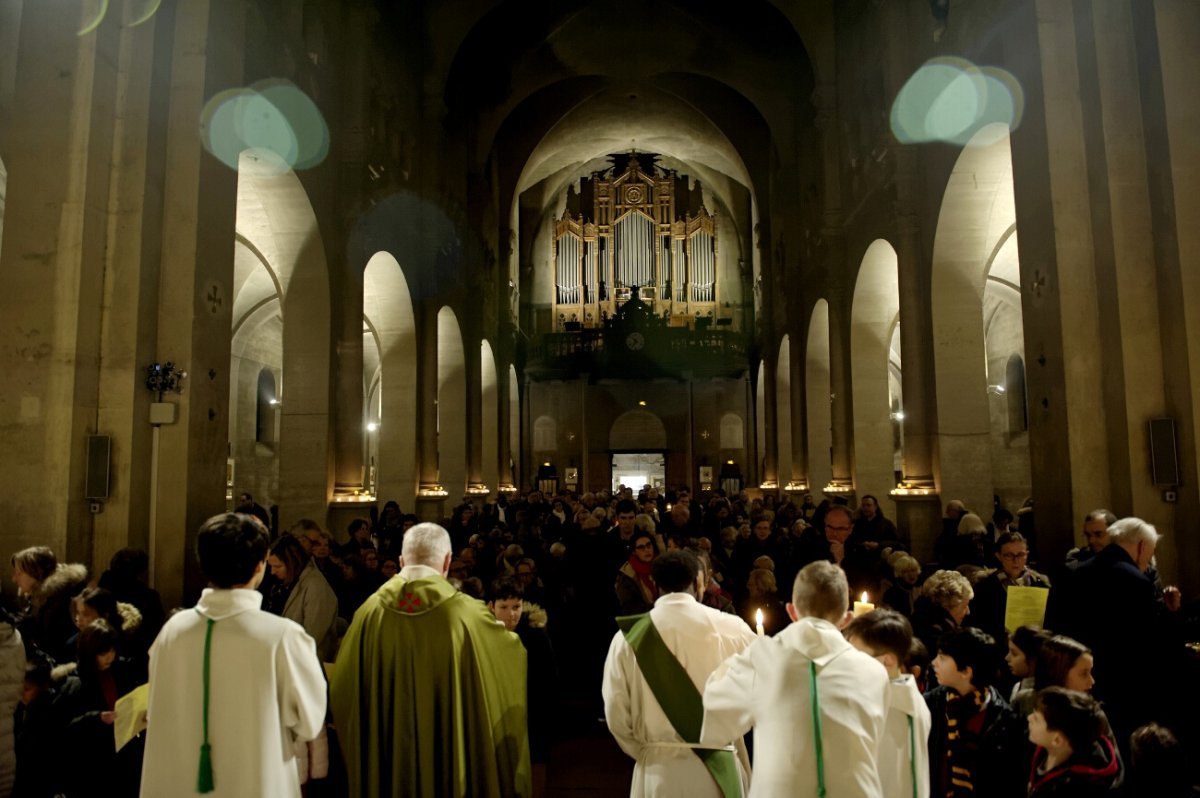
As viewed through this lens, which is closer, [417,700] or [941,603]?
[417,700]

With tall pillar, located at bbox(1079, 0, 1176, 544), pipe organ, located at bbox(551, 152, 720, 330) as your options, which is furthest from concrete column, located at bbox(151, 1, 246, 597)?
pipe organ, located at bbox(551, 152, 720, 330)

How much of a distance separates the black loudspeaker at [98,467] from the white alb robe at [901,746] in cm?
642

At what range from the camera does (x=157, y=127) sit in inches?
299

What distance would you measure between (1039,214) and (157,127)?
7880 mm

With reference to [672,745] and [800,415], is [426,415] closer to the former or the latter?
[800,415]

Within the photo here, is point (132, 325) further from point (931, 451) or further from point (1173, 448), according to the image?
point (931, 451)

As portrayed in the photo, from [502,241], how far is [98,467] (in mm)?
18844

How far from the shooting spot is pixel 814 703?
278 centimetres

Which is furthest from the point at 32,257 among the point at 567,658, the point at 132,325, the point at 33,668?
the point at 567,658

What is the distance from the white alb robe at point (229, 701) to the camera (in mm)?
2768

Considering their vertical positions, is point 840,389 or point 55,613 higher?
point 840,389

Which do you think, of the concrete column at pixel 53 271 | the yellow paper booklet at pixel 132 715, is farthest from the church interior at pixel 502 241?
the yellow paper booklet at pixel 132 715

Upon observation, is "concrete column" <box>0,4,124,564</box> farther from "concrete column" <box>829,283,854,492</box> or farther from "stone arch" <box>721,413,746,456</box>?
"stone arch" <box>721,413,746,456</box>

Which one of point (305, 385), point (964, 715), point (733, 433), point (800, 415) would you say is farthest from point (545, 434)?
point (964, 715)
